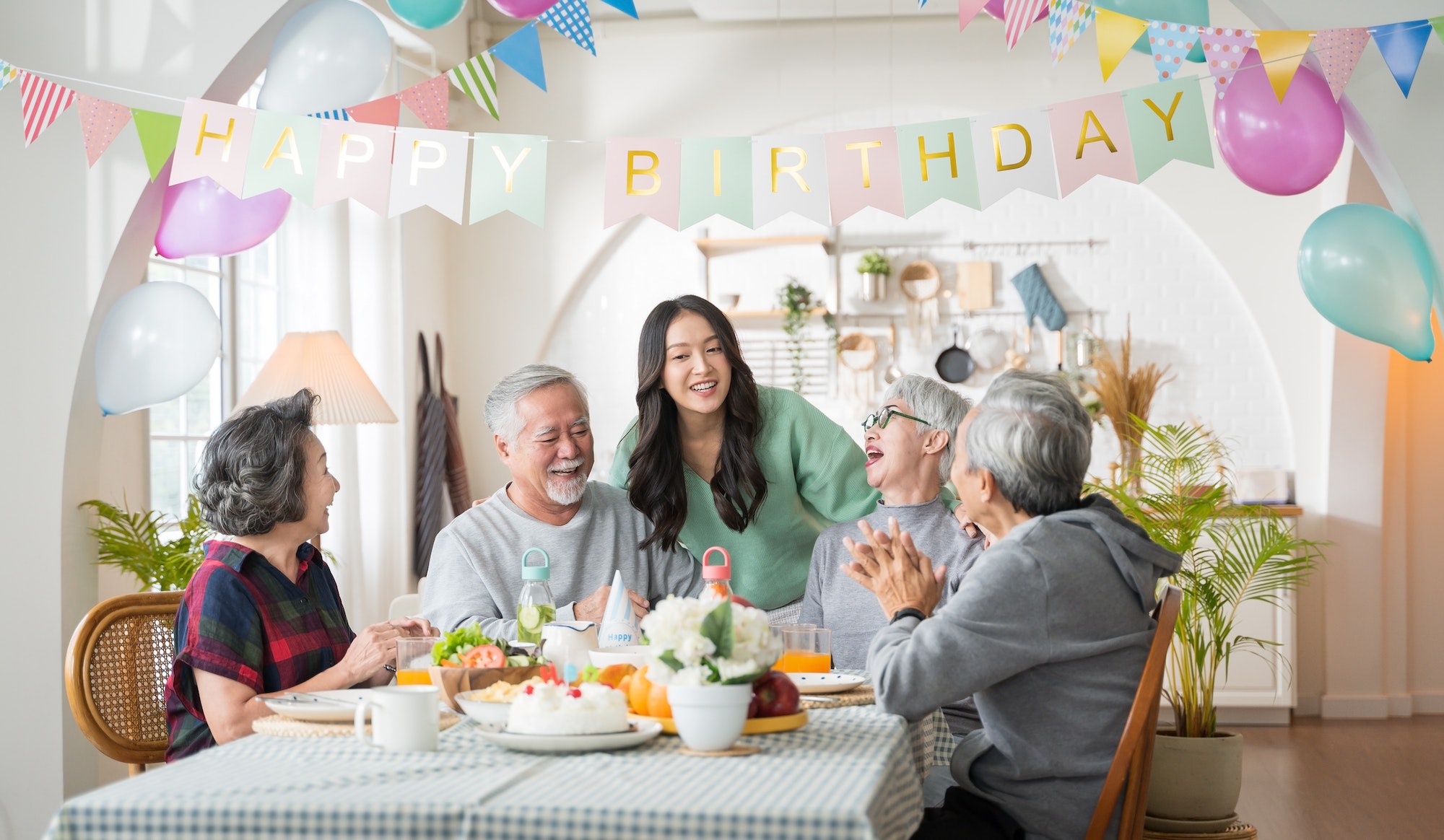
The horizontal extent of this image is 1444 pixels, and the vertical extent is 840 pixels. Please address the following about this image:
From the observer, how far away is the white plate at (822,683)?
1.92 m

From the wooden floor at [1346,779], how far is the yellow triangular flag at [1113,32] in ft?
8.20

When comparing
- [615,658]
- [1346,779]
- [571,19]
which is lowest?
[1346,779]

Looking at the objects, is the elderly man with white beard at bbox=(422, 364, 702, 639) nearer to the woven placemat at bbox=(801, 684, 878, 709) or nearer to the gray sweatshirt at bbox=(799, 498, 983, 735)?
the gray sweatshirt at bbox=(799, 498, 983, 735)

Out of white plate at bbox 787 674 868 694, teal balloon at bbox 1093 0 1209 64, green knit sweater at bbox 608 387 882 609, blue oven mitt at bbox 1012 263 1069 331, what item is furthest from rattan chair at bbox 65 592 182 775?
blue oven mitt at bbox 1012 263 1069 331

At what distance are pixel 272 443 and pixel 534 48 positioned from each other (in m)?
1.54

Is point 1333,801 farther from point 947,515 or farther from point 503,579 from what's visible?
point 503,579

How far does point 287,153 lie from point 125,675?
4.42ft

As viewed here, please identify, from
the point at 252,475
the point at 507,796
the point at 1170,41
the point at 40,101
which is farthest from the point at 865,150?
the point at 507,796

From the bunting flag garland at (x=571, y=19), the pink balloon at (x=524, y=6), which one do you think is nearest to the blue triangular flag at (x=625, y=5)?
the bunting flag garland at (x=571, y=19)

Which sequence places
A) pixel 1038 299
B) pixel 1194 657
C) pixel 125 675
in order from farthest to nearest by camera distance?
pixel 1038 299 < pixel 1194 657 < pixel 125 675

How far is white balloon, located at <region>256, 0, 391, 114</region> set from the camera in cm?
356

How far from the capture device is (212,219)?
352cm

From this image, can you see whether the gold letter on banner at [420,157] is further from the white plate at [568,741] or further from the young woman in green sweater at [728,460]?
the white plate at [568,741]

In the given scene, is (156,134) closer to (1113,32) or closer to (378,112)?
(378,112)
